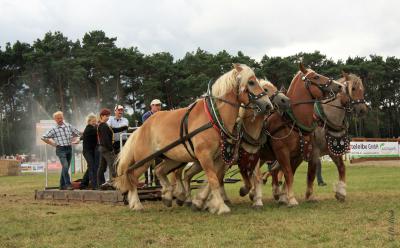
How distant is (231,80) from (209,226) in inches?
96.0

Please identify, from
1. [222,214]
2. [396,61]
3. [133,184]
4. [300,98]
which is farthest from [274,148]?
[396,61]

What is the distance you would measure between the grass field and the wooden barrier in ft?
76.9

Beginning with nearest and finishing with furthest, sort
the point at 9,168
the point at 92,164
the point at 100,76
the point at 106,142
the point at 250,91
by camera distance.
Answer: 1. the point at 250,91
2. the point at 106,142
3. the point at 92,164
4. the point at 9,168
5. the point at 100,76

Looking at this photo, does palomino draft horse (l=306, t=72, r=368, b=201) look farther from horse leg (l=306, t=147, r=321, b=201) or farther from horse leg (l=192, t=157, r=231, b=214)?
horse leg (l=192, t=157, r=231, b=214)

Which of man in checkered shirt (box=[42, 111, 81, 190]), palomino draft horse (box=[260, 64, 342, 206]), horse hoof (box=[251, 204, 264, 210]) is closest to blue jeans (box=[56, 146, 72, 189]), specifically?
man in checkered shirt (box=[42, 111, 81, 190])

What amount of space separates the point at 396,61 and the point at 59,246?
63924mm

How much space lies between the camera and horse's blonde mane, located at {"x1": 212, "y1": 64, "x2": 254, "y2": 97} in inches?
307

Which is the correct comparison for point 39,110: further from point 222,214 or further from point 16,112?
point 222,214

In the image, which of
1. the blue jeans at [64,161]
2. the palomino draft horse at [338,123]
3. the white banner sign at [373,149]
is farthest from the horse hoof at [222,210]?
the white banner sign at [373,149]

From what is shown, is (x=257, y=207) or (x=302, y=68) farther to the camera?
(x=302, y=68)

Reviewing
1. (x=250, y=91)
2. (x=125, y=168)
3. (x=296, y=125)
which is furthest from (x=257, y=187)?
(x=125, y=168)

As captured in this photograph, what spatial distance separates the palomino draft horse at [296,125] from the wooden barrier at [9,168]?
25875 mm

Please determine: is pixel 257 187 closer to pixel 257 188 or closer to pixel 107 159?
pixel 257 188

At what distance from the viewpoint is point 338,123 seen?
356 inches
